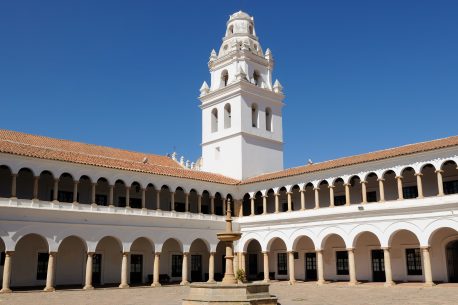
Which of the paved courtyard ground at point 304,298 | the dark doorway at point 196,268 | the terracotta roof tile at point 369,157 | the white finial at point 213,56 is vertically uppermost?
the white finial at point 213,56

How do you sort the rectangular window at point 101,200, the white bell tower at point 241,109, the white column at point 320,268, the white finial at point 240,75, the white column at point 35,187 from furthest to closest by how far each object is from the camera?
the white finial at point 240,75
the white bell tower at point 241,109
the rectangular window at point 101,200
the white column at point 320,268
the white column at point 35,187

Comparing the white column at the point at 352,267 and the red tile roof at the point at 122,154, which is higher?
the red tile roof at the point at 122,154

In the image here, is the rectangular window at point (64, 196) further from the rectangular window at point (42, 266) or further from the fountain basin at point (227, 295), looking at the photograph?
the fountain basin at point (227, 295)

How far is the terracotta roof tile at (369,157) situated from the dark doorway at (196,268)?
6106 mm

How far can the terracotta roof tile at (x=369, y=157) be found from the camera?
26172mm

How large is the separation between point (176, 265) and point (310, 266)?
8806mm

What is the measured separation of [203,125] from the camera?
40.7 metres

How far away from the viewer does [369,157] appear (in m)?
28.9

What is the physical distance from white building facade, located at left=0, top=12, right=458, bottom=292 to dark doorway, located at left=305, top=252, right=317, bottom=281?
0.24 feet

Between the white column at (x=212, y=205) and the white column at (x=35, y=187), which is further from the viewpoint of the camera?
the white column at (x=212, y=205)

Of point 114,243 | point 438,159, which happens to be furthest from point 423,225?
point 114,243

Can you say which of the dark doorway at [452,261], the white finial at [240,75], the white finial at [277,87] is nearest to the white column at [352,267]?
the dark doorway at [452,261]

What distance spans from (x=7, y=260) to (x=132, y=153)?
14.4 metres

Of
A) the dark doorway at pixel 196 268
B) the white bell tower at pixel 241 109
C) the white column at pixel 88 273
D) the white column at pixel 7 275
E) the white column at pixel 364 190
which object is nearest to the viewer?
the white column at pixel 7 275
